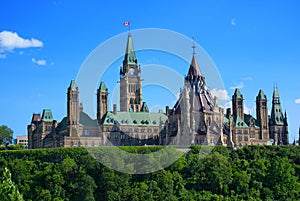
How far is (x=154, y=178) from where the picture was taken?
8181 centimetres

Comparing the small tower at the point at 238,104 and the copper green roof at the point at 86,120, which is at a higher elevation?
the small tower at the point at 238,104

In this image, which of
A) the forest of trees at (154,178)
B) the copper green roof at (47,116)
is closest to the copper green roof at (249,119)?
the forest of trees at (154,178)

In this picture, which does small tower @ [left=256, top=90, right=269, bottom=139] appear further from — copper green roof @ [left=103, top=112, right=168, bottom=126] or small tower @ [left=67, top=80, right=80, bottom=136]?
small tower @ [left=67, top=80, right=80, bottom=136]

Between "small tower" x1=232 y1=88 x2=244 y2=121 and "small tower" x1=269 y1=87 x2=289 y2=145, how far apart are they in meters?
9.99

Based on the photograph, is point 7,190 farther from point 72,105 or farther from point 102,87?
point 102,87

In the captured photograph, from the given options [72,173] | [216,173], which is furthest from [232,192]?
[72,173]

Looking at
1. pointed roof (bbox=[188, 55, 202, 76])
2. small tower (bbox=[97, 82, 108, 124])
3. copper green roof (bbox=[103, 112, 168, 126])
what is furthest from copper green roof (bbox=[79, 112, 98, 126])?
pointed roof (bbox=[188, 55, 202, 76])

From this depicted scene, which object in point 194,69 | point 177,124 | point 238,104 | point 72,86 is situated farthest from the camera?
point 238,104

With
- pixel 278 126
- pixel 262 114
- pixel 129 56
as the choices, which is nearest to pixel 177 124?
pixel 262 114

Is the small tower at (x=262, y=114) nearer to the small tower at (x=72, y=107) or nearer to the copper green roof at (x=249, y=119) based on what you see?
the copper green roof at (x=249, y=119)

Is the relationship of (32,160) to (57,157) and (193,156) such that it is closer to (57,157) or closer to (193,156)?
(57,157)

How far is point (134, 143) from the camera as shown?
383ft

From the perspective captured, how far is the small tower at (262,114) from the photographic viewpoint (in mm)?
116438

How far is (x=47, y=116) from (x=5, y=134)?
392 inches
